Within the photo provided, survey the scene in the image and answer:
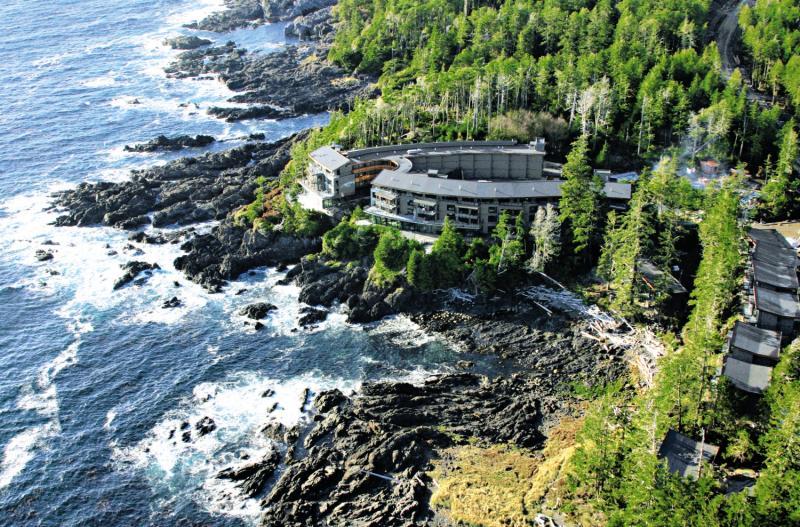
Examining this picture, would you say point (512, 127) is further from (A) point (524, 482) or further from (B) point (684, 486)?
(B) point (684, 486)

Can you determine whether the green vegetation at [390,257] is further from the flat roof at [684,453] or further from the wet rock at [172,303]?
the flat roof at [684,453]

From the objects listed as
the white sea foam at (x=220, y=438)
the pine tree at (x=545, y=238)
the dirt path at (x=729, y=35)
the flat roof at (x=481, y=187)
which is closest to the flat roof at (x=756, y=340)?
the pine tree at (x=545, y=238)

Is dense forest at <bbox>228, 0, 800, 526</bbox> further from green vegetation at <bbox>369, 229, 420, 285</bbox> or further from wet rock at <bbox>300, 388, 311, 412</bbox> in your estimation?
wet rock at <bbox>300, 388, 311, 412</bbox>

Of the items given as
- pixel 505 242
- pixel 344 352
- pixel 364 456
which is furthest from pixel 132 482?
pixel 505 242

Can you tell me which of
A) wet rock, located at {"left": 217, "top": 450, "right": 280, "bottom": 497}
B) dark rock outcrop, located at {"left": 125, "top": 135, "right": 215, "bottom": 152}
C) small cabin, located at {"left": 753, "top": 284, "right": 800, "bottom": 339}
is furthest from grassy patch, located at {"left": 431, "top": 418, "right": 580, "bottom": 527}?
dark rock outcrop, located at {"left": 125, "top": 135, "right": 215, "bottom": 152}

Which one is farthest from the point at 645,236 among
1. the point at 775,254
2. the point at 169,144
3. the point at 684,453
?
the point at 169,144

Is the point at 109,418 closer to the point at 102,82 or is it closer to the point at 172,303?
the point at 172,303
